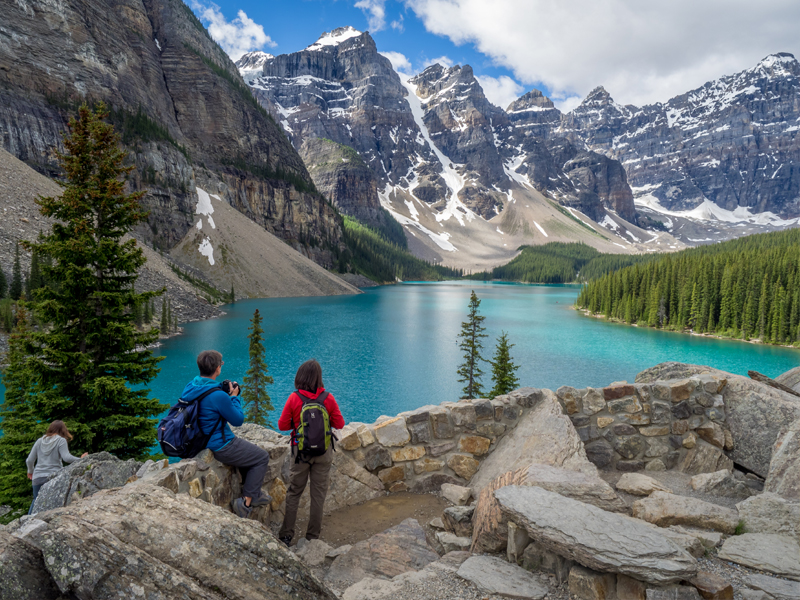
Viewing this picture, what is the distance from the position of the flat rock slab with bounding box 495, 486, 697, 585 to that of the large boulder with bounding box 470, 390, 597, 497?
1.90 metres

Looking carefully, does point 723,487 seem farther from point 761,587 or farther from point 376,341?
point 376,341

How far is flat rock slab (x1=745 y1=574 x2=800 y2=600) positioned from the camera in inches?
143

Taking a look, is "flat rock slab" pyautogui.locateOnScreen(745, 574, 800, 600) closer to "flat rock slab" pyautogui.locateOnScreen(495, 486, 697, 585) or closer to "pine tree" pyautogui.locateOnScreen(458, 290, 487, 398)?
"flat rock slab" pyautogui.locateOnScreen(495, 486, 697, 585)

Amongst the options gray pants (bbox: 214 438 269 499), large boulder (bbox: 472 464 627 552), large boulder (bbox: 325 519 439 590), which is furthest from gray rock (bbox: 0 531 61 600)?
large boulder (bbox: 472 464 627 552)

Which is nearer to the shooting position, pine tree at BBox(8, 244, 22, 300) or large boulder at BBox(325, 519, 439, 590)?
large boulder at BBox(325, 519, 439, 590)

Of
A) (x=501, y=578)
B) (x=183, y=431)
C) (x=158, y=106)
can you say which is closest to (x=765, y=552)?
(x=501, y=578)

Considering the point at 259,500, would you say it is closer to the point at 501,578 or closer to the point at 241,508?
the point at 241,508

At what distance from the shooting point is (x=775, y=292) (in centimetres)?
5831

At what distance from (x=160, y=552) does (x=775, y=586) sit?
207 inches

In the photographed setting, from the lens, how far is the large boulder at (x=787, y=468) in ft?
18.3

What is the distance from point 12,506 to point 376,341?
1550 inches

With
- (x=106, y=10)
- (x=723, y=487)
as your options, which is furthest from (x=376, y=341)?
(x=106, y=10)

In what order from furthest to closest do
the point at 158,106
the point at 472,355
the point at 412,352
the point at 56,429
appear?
the point at 158,106 → the point at 412,352 → the point at 472,355 → the point at 56,429

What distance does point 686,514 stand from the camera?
16.2ft
